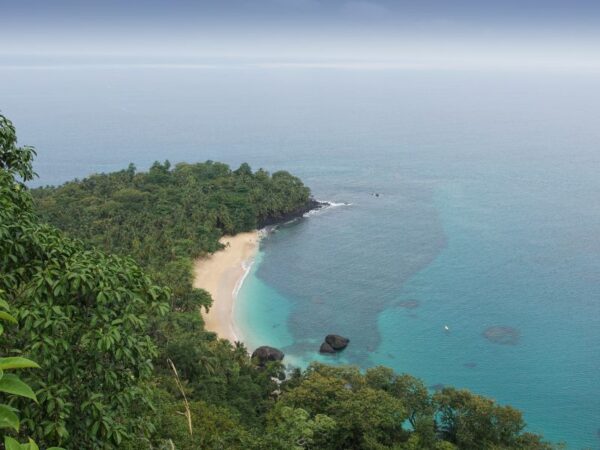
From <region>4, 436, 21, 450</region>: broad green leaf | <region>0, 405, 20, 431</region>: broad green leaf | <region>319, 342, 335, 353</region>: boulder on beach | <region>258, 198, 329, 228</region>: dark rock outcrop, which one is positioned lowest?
<region>4, 436, 21, 450</region>: broad green leaf

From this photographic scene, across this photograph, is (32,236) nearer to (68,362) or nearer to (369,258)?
(68,362)

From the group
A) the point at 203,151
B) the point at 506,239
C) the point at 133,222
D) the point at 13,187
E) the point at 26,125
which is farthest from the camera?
the point at 26,125

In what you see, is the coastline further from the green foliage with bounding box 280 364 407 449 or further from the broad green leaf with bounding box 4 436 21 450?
the broad green leaf with bounding box 4 436 21 450

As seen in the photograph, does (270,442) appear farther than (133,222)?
No

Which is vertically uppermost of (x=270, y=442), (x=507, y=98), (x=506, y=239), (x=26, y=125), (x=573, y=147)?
(x=507, y=98)

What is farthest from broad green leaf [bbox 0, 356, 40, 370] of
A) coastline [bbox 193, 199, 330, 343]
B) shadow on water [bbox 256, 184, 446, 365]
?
coastline [bbox 193, 199, 330, 343]

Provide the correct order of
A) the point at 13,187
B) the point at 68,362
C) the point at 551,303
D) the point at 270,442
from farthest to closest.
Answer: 1. the point at 551,303
2. the point at 270,442
3. the point at 13,187
4. the point at 68,362

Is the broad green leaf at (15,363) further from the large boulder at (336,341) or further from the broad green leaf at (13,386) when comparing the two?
the large boulder at (336,341)

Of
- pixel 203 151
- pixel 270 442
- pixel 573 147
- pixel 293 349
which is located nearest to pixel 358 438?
pixel 270 442
